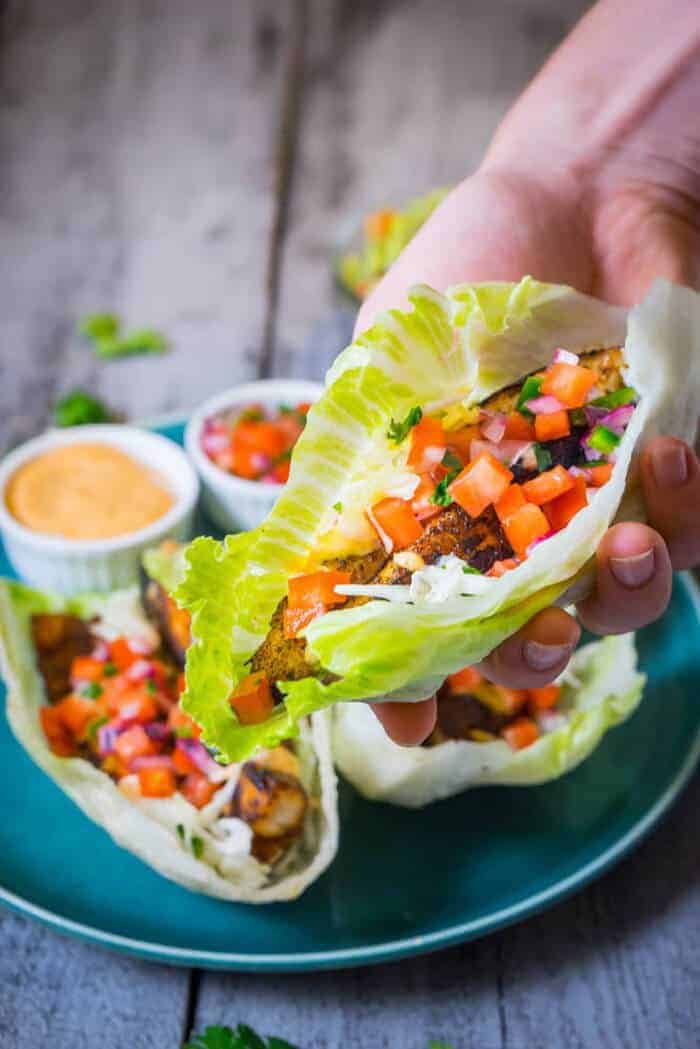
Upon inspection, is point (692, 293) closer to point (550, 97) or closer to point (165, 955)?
point (550, 97)

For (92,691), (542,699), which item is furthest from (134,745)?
(542,699)

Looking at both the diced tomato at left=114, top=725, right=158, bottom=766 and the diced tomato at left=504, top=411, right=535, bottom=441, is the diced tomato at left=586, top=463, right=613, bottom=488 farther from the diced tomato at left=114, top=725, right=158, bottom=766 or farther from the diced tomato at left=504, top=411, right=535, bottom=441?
the diced tomato at left=114, top=725, right=158, bottom=766

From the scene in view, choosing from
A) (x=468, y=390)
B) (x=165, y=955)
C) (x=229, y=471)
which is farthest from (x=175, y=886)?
(x=229, y=471)

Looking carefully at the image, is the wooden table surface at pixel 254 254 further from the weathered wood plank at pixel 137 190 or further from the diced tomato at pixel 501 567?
the diced tomato at pixel 501 567

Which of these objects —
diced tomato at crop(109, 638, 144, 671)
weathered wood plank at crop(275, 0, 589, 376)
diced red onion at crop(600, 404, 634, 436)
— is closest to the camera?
diced red onion at crop(600, 404, 634, 436)

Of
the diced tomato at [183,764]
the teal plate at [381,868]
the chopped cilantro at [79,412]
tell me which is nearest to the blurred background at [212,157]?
the chopped cilantro at [79,412]

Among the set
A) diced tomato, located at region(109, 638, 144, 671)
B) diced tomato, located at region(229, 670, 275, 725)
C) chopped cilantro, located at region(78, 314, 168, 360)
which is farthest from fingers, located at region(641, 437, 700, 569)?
chopped cilantro, located at region(78, 314, 168, 360)

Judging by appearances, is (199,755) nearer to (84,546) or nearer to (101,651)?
(101,651)
